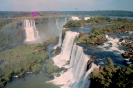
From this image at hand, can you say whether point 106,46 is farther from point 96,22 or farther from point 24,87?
point 96,22

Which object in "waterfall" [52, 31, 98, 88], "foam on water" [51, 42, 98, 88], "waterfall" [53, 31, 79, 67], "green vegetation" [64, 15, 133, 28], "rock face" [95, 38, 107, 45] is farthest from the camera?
"green vegetation" [64, 15, 133, 28]

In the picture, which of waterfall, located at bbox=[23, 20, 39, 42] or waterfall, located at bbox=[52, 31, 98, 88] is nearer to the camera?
waterfall, located at bbox=[52, 31, 98, 88]

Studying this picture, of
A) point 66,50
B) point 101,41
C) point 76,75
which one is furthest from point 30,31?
point 76,75

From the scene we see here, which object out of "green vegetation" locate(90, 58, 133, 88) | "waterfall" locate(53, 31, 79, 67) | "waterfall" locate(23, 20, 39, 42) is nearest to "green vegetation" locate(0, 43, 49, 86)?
"waterfall" locate(53, 31, 79, 67)

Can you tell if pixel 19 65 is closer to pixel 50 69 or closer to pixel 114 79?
pixel 50 69

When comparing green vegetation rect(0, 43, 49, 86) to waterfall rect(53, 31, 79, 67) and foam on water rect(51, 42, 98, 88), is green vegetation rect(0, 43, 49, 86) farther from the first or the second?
foam on water rect(51, 42, 98, 88)

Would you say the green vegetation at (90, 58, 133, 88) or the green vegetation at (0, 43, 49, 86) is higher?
the green vegetation at (90, 58, 133, 88)

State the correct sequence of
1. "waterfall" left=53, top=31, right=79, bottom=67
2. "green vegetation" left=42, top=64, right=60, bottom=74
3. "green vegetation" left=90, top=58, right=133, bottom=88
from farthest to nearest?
1. "waterfall" left=53, top=31, right=79, bottom=67
2. "green vegetation" left=42, top=64, right=60, bottom=74
3. "green vegetation" left=90, top=58, right=133, bottom=88
